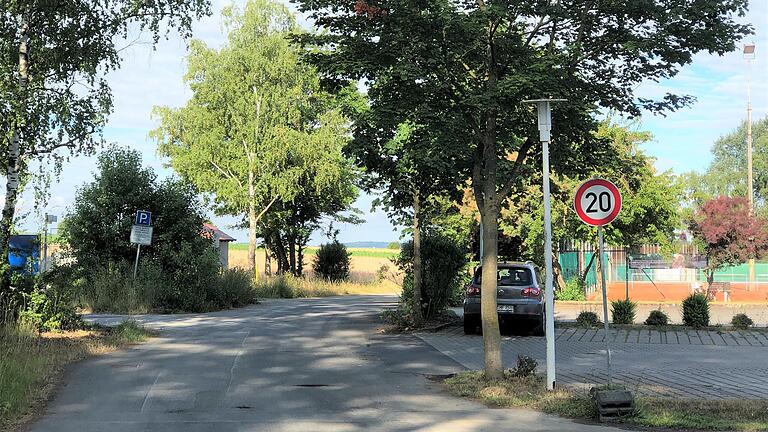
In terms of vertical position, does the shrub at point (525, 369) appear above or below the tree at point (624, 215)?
below

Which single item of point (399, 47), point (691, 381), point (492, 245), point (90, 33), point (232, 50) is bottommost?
point (691, 381)

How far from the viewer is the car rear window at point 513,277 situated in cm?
1591

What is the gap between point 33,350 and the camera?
418 inches

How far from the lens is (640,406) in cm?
775

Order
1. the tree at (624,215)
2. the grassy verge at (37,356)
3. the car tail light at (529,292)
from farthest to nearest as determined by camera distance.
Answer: the tree at (624,215) < the car tail light at (529,292) < the grassy verge at (37,356)

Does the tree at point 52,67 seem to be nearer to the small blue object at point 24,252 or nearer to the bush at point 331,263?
the small blue object at point 24,252

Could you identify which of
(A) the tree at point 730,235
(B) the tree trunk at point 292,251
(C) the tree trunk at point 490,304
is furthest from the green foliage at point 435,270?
(B) the tree trunk at point 292,251

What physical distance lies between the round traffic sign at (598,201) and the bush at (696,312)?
10.3 metres

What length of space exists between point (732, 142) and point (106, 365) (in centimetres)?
8391

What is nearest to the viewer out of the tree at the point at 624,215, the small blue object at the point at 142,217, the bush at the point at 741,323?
the bush at the point at 741,323

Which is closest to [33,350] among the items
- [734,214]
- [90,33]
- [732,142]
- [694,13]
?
[90,33]

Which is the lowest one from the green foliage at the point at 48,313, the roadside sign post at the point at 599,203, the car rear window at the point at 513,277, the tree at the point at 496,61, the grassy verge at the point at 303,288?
the grassy verge at the point at 303,288

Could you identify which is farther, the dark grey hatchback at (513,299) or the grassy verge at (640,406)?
the dark grey hatchback at (513,299)

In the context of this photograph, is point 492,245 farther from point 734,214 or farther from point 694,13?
point 734,214
